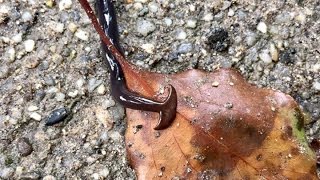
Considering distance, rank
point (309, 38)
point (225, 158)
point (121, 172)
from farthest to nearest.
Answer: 1. point (309, 38)
2. point (121, 172)
3. point (225, 158)

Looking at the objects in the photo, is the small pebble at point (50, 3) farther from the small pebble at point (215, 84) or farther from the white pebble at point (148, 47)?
the small pebble at point (215, 84)

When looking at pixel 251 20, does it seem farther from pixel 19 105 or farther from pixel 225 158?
pixel 19 105

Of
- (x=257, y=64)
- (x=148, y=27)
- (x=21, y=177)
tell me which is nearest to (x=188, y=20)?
(x=148, y=27)

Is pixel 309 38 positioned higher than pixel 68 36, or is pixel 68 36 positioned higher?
pixel 68 36

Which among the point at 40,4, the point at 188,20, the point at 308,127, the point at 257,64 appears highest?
the point at 40,4

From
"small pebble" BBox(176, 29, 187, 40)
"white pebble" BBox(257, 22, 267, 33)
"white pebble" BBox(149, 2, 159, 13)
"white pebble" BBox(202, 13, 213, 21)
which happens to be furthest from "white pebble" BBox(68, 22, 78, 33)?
"white pebble" BBox(257, 22, 267, 33)

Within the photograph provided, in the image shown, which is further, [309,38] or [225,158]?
[309,38]

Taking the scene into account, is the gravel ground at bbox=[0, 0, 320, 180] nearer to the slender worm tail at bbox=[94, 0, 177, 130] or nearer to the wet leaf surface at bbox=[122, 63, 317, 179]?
the slender worm tail at bbox=[94, 0, 177, 130]
